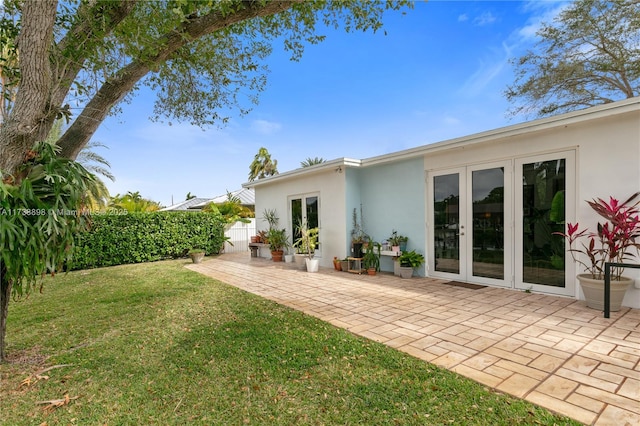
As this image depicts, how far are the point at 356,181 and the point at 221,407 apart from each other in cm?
743

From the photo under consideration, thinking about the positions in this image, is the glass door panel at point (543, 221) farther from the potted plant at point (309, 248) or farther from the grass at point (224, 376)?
the potted plant at point (309, 248)

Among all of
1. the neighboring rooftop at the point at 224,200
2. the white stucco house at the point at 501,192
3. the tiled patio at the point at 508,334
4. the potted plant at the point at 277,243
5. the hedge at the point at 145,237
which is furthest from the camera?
the neighboring rooftop at the point at 224,200

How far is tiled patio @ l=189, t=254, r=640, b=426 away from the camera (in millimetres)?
2592

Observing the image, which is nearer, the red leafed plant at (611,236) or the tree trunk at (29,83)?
the tree trunk at (29,83)

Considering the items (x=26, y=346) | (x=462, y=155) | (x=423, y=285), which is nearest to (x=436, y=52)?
(x=462, y=155)

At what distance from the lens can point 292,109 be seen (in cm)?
1308

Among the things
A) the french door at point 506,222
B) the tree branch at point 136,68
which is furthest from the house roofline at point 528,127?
the tree branch at point 136,68

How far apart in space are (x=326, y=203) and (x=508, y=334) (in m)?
6.49

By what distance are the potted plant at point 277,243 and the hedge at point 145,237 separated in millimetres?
3300

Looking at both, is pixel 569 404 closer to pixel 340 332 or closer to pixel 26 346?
pixel 340 332

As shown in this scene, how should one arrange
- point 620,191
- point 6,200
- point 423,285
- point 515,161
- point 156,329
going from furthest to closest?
point 423,285
point 515,161
point 620,191
point 156,329
point 6,200

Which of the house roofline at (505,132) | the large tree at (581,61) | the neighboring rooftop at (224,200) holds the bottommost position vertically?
the neighboring rooftop at (224,200)

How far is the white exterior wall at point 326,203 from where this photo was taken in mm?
9203

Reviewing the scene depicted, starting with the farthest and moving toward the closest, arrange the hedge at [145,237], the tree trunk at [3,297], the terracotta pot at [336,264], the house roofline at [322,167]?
the hedge at [145,237] < the terracotta pot at [336,264] < the house roofline at [322,167] < the tree trunk at [3,297]
